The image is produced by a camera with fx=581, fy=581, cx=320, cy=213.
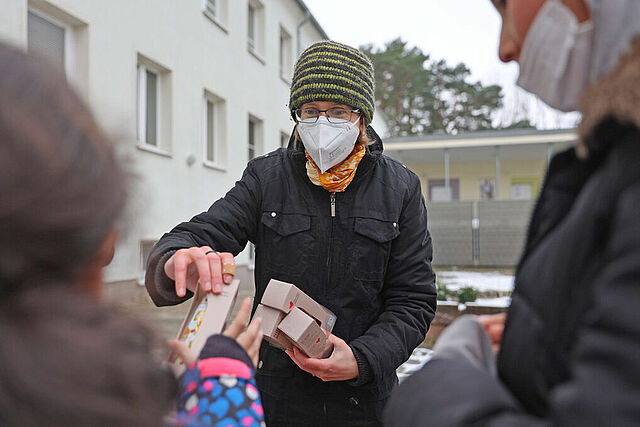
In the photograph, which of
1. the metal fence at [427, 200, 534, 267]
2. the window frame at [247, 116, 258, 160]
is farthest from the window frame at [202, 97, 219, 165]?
the metal fence at [427, 200, 534, 267]

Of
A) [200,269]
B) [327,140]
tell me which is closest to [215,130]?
[327,140]

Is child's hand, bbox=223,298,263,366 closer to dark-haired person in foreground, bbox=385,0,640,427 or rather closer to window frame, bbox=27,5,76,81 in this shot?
dark-haired person in foreground, bbox=385,0,640,427

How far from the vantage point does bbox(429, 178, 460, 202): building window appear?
28422mm

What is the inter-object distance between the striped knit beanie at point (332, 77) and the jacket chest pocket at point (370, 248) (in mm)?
561

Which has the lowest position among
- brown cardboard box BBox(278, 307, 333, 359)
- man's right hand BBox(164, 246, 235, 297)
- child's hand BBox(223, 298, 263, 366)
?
brown cardboard box BBox(278, 307, 333, 359)

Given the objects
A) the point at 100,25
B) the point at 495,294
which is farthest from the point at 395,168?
the point at 495,294

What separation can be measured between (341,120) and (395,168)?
0.32 m

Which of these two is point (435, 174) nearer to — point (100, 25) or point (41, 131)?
point (100, 25)

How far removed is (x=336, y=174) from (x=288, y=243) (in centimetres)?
36

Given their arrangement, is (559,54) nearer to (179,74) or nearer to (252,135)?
(179,74)

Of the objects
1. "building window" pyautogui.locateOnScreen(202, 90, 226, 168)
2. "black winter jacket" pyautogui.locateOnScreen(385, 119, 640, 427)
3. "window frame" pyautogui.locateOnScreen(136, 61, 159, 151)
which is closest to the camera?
"black winter jacket" pyautogui.locateOnScreen(385, 119, 640, 427)

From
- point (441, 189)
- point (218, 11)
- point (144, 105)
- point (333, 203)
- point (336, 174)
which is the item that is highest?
point (218, 11)

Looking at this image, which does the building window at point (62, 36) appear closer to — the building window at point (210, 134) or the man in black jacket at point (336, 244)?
the building window at point (210, 134)

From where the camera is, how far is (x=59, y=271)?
891mm
